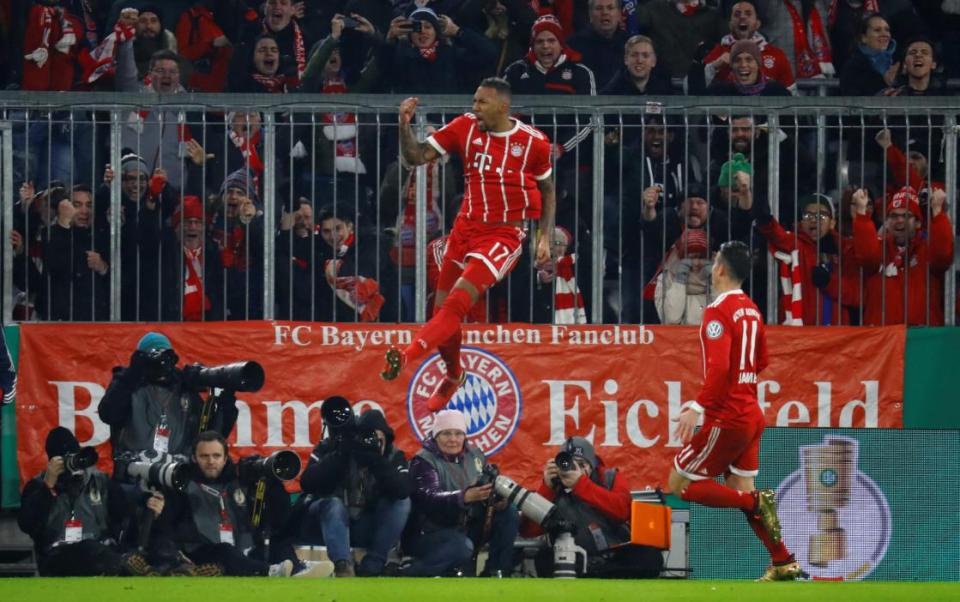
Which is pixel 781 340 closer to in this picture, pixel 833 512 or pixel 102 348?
pixel 833 512

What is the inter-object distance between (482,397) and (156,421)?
106 inches

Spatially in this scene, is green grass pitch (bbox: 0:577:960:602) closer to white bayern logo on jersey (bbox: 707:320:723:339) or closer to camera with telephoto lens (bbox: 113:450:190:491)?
white bayern logo on jersey (bbox: 707:320:723:339)

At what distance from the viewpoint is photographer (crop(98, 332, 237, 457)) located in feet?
46.0

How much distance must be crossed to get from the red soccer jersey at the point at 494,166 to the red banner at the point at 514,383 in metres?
2.86

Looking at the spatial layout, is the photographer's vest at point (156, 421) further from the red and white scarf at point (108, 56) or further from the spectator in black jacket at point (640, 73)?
the spectator in black jacket at point (640, 73)

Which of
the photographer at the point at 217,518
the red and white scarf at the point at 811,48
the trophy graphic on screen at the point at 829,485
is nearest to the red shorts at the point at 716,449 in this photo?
the trophy graphic on screen at the point at 829,485

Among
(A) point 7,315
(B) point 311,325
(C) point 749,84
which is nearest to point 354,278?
(B) point 311,325

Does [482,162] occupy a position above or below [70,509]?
above

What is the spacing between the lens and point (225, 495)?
13750mm

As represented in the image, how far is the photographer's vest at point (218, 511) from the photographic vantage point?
1362cm

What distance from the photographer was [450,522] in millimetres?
14078

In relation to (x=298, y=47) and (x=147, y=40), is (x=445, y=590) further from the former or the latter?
(x=147, y=40)

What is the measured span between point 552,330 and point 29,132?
454 centimetres

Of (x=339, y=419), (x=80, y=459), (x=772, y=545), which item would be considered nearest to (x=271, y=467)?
(x=339, y=419)
